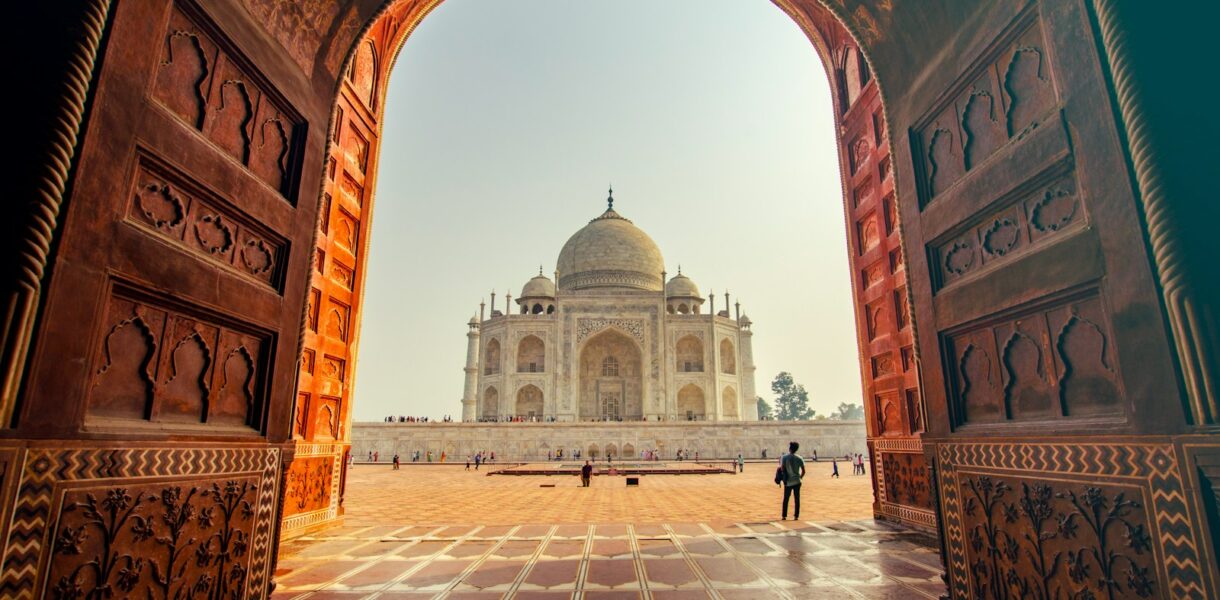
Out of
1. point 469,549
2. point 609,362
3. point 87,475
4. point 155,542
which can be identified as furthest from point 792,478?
point 609,362

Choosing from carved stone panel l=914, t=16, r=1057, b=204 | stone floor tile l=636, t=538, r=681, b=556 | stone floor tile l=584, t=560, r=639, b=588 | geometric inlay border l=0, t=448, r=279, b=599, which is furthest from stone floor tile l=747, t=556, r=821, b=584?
geometric inlay border l=0, t=448, r=279, b=599

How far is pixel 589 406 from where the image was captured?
38.4 metres

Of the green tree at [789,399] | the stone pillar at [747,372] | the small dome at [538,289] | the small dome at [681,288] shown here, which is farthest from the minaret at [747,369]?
the green tree at [789,399]

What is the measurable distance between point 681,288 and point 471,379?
1673cm

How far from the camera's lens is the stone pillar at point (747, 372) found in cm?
4019

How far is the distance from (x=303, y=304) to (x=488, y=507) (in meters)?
7.05

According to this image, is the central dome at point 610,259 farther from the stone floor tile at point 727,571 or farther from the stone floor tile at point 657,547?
the stone floor tile at point 727,571

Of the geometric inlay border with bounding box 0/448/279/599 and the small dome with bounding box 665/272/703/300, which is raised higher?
the small dome with bounding box 665/272/703/300

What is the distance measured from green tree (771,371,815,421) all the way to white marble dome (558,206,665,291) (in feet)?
102

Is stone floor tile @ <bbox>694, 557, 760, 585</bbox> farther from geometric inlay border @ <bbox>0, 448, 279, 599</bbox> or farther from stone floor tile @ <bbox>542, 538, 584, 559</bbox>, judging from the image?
geometric inlay border @ <bbox>0, 448, 279, 599</bbox>

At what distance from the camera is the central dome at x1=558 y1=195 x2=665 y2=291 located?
42.9m

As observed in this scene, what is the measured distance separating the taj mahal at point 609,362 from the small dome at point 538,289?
1.53 m

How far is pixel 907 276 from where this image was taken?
4.10m

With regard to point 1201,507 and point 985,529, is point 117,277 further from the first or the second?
point 985,529
